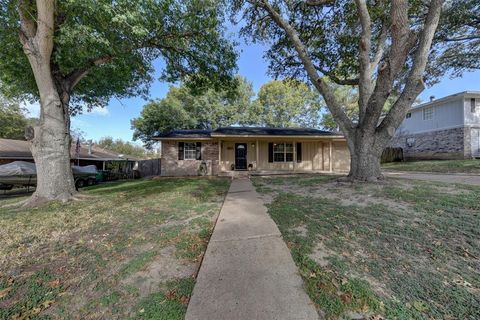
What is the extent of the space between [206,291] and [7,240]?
3658 mm

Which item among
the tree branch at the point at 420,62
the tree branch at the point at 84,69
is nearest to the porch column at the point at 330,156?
the tree branch at the point at 420,62

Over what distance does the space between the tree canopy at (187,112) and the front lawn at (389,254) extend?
69.2 ft

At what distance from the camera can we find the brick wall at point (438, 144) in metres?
16.0

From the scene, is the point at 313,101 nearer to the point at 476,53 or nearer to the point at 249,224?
the point at 476,53

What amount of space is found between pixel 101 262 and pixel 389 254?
12.4 ft

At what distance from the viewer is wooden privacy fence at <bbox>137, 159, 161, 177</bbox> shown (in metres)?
19.7

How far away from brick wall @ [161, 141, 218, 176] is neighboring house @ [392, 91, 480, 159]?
18.3 meters

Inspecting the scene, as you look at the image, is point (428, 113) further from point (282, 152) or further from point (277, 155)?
point (277, 155)

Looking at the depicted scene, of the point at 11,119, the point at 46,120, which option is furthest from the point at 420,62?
the point at 11,119

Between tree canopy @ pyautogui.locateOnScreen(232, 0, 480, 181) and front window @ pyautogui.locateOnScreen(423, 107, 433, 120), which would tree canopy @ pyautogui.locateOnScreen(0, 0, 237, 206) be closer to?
tree canopy @ pyautogui.locateOnScreen(232, 0, 480, 181)

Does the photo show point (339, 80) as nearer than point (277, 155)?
Yes

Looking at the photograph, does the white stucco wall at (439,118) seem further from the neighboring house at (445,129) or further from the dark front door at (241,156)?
the dark front door at (241,156)

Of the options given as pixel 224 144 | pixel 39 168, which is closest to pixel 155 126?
pixel 224 144

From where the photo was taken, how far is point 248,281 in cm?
233
